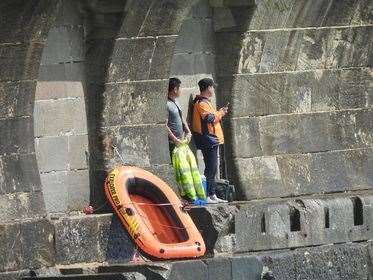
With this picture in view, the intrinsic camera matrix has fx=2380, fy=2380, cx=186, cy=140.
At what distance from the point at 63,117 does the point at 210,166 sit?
2428 millimetres

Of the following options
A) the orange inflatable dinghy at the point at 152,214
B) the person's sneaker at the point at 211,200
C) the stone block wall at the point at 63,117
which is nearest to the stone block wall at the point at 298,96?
the person's sneaker at the point at 211,200

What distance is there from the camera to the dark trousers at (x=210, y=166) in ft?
102

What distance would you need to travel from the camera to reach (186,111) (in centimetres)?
3158

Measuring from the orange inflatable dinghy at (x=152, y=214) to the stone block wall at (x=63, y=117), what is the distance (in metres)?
0.67

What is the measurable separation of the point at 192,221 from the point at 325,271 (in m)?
2.46

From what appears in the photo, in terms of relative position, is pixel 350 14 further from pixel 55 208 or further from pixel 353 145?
pixel 55 208

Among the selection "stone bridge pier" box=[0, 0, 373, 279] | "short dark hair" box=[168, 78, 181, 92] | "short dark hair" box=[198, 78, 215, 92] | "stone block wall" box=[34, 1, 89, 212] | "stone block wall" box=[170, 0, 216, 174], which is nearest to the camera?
"stone bridge pier" box=[0, 0, 373, 279]

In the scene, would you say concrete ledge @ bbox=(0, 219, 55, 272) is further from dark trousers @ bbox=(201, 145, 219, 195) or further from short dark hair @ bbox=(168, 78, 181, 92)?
dark trousers @ bbox=(201, 145, 219, 195)

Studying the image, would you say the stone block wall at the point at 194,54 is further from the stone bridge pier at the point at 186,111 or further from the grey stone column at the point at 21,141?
the grey stone column at the point at 21,141

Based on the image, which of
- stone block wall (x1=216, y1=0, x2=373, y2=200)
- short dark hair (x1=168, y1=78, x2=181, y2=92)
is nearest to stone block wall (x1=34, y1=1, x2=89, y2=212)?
short dark hair (x1=168, y1=78, x2=181, y2=92)

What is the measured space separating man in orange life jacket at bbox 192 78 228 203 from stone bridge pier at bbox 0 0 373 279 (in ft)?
1.23

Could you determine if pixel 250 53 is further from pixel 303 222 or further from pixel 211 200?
pixel 303 222

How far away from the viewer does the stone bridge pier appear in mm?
28328

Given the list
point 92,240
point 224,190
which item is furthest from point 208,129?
point 92,240
